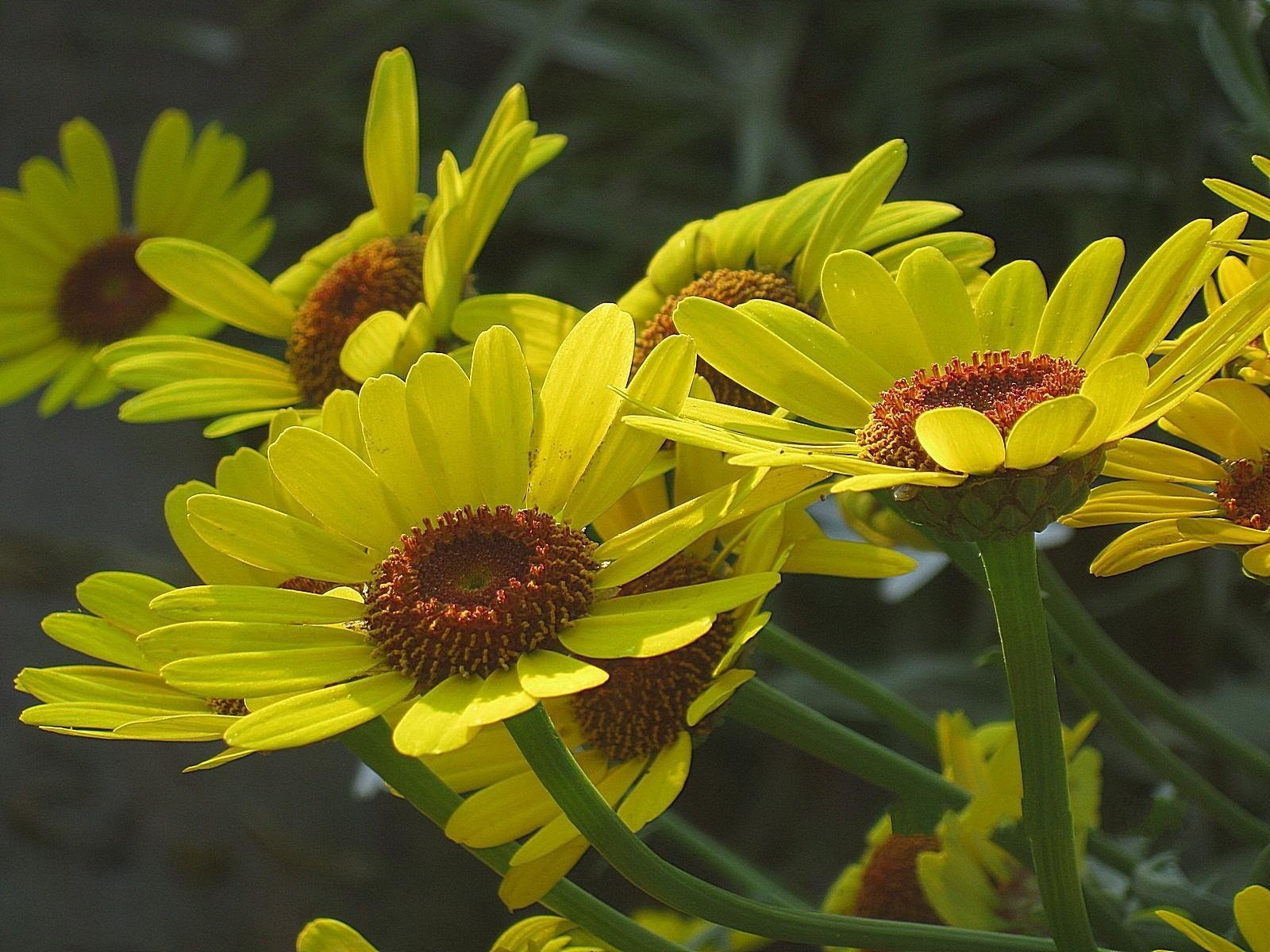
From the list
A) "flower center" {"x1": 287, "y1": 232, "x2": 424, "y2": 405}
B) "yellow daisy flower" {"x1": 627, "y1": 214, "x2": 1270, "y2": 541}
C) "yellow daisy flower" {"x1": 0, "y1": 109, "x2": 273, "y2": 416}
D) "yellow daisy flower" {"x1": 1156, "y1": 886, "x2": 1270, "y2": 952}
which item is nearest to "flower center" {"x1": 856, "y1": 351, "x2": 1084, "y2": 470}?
"yellow daisy flower" {"x1": 627, "y1": 214, "x2": 1270, "y2": 541}

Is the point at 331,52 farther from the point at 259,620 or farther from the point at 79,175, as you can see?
the point at 259,620

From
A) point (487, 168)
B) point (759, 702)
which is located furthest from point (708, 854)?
point (487, 168)

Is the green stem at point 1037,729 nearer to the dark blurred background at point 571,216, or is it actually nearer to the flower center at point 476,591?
the flower center at point 476,591

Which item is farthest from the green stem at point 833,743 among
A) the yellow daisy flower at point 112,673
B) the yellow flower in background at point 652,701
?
the yellow daisy flower at point 112,673

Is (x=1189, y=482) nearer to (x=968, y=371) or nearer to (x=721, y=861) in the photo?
(x=968, y=371)

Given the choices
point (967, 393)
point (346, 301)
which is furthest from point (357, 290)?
Result: point (967, 393)

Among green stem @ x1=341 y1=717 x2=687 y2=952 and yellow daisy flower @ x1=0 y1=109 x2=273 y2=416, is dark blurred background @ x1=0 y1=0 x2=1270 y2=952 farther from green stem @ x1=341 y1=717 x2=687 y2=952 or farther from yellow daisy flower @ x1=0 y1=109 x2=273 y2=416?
green stem @ x1=341 y1=717 x2=687 y2=952
